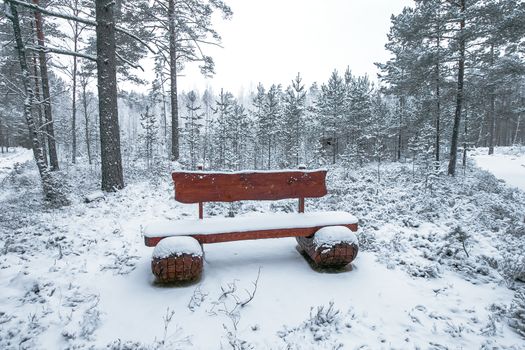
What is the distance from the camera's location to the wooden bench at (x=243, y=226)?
12.6 ft

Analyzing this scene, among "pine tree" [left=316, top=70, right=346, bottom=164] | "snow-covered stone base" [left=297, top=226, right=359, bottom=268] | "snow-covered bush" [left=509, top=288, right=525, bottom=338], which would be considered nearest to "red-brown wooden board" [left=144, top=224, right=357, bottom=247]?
"snow-covered stone base" [left=297, top=226, right=359, bottom=268]

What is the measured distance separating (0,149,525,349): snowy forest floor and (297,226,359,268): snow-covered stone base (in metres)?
0.22

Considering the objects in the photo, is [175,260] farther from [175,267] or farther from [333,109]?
[333,109]

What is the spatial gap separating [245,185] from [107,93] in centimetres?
501

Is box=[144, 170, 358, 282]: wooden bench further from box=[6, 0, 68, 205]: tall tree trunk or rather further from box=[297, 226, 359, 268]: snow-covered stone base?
box=[6, 0, 68, 205]: tall tree trunk

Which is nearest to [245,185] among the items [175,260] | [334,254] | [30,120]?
[175,260]

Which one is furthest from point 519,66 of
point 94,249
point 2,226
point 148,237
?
point 2,226

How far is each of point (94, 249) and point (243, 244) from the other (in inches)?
102

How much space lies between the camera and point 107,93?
24.0 feet

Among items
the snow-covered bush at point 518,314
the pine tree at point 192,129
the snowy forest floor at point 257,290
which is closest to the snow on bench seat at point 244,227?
the snowy forest floor at point 257,290

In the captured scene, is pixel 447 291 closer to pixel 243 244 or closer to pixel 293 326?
pixel 293 326

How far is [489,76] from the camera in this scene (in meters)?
12.2

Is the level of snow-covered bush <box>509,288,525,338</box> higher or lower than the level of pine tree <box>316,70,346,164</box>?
lower

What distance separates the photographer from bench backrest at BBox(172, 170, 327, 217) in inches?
179
